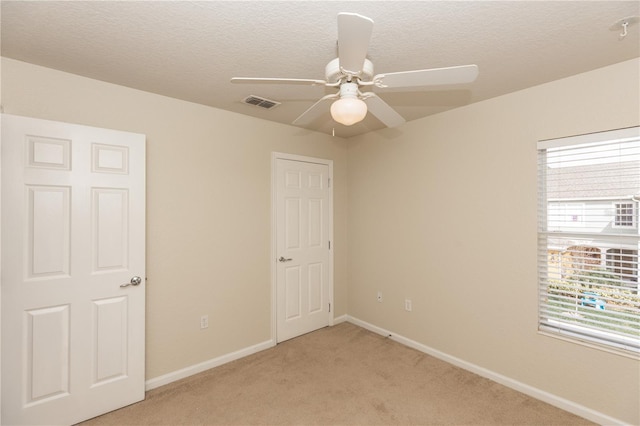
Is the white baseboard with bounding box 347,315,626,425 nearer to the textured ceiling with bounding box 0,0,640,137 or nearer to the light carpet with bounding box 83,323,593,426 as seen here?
the light carpet with bounding box 83,323,593,426

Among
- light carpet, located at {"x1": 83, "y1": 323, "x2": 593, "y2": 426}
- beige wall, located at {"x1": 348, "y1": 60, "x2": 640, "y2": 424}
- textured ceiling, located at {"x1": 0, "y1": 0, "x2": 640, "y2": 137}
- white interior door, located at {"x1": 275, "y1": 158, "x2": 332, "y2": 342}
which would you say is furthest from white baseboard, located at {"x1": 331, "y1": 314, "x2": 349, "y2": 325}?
textured ceiling, located at {"x1": 0, "y1": 0, "x2": 640, "y2": 137}

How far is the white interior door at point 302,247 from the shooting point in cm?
338

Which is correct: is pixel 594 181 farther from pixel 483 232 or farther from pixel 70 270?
pixel 70 270

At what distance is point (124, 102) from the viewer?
239 centimetres

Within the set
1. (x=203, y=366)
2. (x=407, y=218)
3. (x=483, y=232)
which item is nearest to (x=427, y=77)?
(x=483, y=232)

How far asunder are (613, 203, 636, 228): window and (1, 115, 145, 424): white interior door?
3.46 meters

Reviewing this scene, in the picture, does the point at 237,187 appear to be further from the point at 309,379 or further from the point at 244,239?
the point at 309,379

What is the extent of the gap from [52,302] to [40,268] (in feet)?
0.80

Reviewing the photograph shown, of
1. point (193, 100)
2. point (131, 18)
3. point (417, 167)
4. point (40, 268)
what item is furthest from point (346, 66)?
point (40, 268)

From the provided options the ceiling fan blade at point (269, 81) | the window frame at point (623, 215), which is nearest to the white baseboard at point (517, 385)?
the window frame at point (623, 215)

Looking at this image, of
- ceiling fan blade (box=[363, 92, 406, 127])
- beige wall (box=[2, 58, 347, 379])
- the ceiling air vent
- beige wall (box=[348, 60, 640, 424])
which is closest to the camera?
ceiling fan blade (box=[363, 92, 406, 127])

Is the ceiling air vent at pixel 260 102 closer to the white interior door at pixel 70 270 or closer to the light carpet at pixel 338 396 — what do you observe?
the white interior door at pixel 70 270

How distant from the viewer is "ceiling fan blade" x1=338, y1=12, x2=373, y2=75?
1.08 metres

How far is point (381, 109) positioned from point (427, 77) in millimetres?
387
